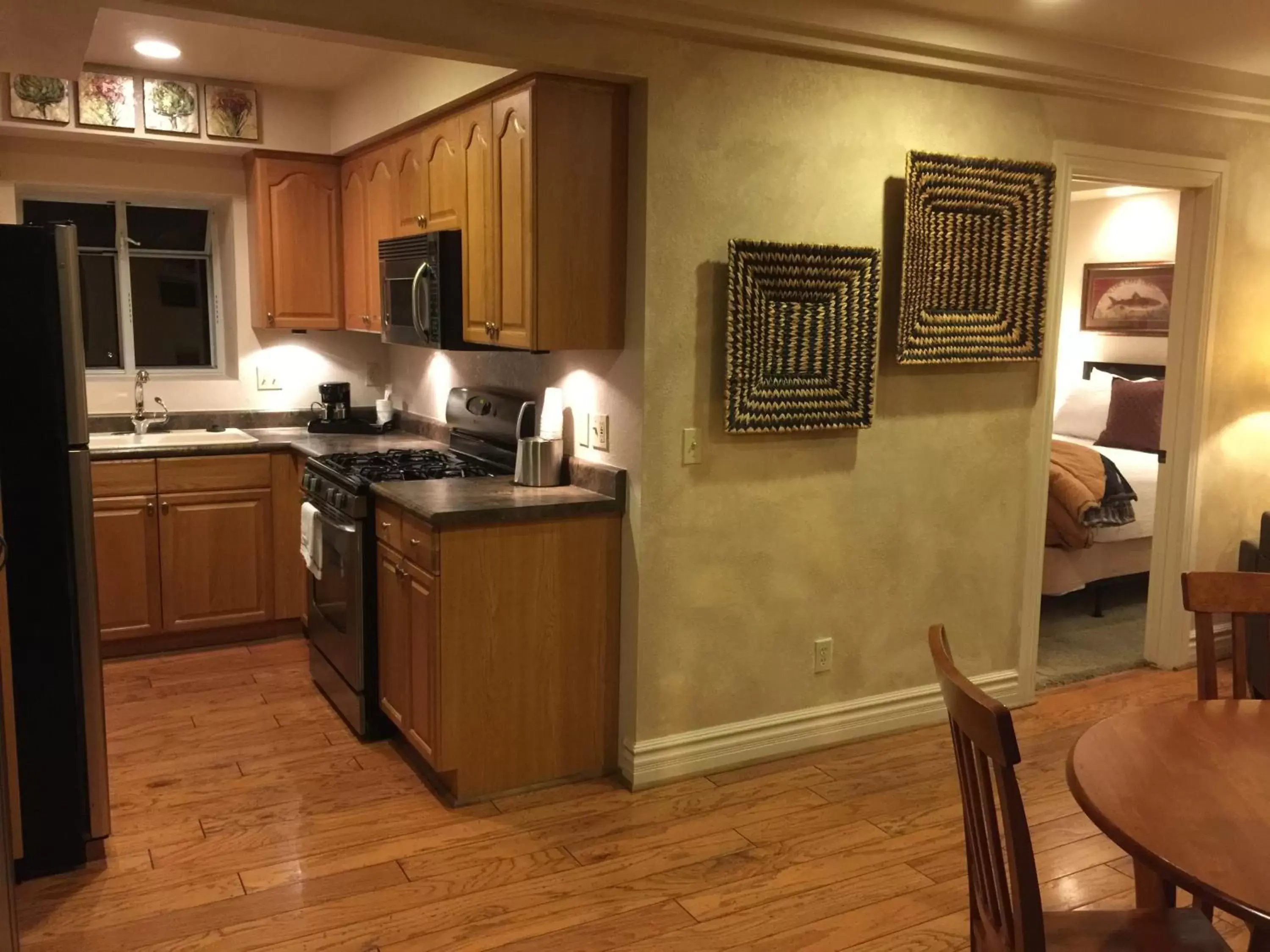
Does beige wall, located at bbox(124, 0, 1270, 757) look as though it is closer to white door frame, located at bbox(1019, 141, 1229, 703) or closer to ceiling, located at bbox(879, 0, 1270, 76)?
white door frame, located at bbox(1019, 141, 1229, 703)

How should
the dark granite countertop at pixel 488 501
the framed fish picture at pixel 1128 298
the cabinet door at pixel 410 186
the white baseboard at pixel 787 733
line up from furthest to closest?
the framed fish picture at pixel 1128 298
the cabinet door at pixel 410 186
the white baseboard at pixel 787 733
the dark granite countertop at pixel 488 501

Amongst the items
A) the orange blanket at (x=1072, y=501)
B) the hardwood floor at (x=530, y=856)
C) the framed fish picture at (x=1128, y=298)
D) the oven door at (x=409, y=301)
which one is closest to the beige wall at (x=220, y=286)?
the oven door at (x=409, y=301)

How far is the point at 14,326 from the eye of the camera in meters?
2.62

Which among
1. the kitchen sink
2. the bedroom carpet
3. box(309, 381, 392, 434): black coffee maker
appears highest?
box(309, 381, 392, 434): black coffee maker

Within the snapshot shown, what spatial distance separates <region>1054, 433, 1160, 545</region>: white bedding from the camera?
4992 millimetres

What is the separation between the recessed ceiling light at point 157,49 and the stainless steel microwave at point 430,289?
115 centimetres

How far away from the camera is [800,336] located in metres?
3.31

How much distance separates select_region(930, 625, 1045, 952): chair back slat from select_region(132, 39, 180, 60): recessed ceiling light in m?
3.77

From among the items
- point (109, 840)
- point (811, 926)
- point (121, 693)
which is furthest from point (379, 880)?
point (121, 693)

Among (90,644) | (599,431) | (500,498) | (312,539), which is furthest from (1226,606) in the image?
(312,539)

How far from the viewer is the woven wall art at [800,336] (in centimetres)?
321

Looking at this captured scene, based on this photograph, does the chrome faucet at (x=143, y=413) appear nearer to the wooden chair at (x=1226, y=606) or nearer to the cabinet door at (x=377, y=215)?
the cabinet door at (x=377, y=215)

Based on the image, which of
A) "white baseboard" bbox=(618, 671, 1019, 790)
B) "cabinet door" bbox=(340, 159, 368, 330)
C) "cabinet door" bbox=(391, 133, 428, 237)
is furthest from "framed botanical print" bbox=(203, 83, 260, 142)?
"white baseboard" bbox=(618, 671, 1019, 790)

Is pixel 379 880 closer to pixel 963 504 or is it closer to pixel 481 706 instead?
pixel 481 706
